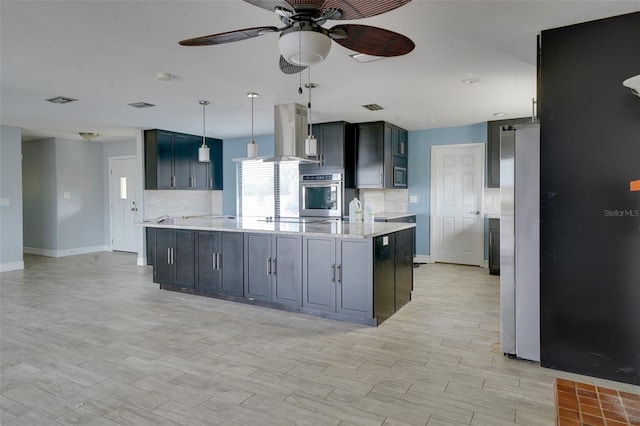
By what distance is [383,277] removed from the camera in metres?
3.83

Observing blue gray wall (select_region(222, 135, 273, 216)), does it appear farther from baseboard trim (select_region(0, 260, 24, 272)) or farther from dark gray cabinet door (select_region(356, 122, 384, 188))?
baseboard trim (select_region(0, 260, 24, 272))

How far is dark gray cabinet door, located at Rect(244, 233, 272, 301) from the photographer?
4.27 meters

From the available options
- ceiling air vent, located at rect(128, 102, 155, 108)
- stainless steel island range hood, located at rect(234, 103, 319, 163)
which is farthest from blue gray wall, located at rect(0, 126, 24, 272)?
stainless steel island range hood, located at rect(234, 103, 319, 163)

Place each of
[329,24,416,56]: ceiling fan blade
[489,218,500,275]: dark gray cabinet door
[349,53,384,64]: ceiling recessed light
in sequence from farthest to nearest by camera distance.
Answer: [489,218,500,275]: dark gray cabinet door → [349,53,384,64]: ceiling recessed light → [329,24,416,56]: ceiling fan blade

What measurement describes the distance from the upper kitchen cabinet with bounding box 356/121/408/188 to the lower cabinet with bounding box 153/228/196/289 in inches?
119

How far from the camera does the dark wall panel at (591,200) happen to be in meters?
2.55

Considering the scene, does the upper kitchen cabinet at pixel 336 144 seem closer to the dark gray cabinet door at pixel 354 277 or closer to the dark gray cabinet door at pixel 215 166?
the dark gray cabinet door at pixel 215 166

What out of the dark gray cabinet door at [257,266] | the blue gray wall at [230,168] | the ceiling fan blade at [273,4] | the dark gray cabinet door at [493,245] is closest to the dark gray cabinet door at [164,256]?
the dark gray cabinet door at [257,266]

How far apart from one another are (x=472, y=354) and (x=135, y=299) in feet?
12.4

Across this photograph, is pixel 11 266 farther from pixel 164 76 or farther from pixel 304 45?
pixel 304 45

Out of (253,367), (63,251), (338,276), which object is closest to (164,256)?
(338,276)

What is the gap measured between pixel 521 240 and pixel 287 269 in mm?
2245

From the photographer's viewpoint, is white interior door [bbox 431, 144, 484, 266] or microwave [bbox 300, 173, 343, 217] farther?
white interior door [bbox 431, 144, 484, 266]

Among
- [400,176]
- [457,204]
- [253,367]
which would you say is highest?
[400,176]
